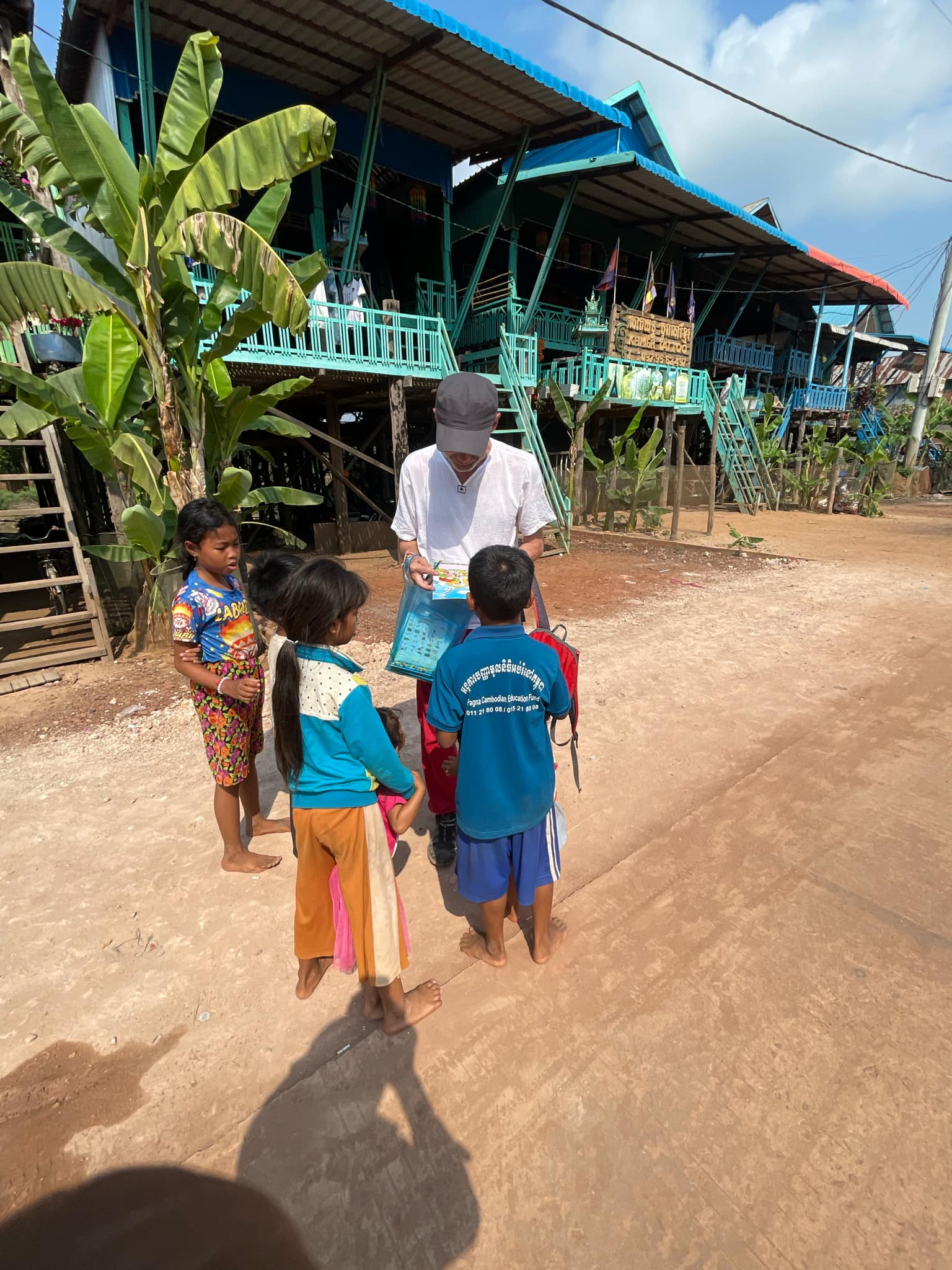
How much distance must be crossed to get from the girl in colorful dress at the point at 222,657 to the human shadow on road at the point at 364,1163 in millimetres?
1014

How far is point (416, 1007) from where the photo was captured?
6.14ft

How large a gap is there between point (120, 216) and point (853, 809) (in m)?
5.70

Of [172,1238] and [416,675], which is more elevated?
[416,675]

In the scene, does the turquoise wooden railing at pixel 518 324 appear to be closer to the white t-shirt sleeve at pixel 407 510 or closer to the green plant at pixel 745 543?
the green plant at pixel 745 543

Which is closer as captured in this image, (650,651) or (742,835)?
(742,835)

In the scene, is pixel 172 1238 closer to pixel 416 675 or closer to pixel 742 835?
pixel 416 675

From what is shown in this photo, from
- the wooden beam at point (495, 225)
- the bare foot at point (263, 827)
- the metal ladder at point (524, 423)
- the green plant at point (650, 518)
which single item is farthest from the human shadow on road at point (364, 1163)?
the green plant at point (650, 518)

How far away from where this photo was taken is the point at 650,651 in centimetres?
509

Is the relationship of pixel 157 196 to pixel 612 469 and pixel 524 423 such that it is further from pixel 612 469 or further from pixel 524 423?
pixel 612 469

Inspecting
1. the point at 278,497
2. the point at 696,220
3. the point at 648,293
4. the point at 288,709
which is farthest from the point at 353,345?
the point at 696,220

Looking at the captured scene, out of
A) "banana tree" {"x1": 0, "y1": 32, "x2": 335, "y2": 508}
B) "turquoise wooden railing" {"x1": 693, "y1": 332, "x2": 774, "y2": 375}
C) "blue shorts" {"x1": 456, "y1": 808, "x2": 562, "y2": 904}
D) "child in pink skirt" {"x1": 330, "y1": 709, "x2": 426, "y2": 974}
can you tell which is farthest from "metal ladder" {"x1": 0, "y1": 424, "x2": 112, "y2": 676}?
"turquoise wooden railing" {"x1": 693, "y1": 332, "x2": 774, "y2": 375}

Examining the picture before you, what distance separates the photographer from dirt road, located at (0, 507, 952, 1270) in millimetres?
1383

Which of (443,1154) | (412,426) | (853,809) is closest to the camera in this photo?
(443,1154)

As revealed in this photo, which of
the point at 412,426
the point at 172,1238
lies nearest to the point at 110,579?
the point at 172,1238
